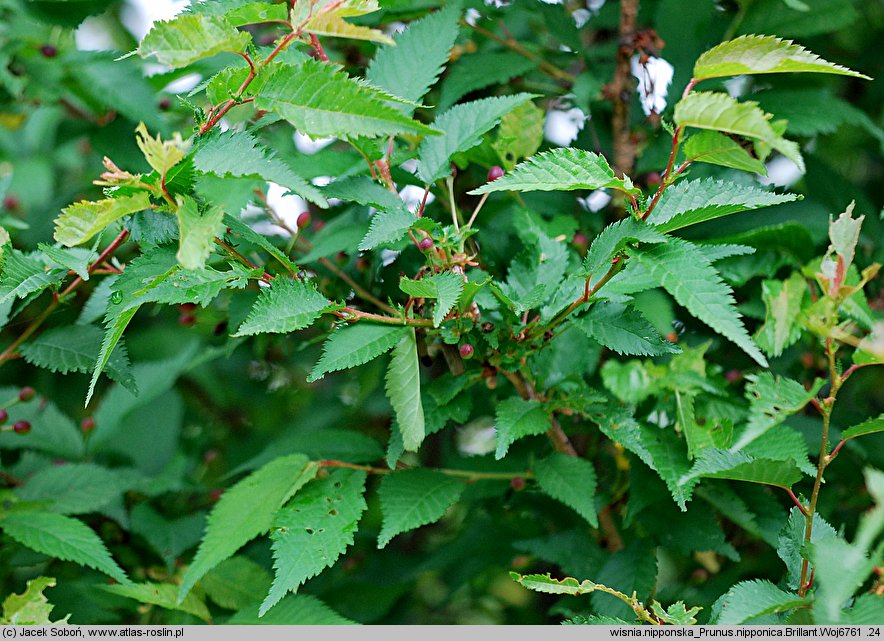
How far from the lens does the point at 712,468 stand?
0.83 meters

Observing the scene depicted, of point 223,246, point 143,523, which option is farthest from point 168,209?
point 143,523

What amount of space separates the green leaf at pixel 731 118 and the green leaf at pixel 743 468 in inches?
12.3

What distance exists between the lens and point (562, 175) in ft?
2.57

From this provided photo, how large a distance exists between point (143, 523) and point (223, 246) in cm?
66

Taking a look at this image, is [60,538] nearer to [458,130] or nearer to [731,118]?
[458,130]

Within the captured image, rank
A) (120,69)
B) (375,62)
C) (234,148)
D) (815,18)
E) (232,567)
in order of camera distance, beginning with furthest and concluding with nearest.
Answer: (120,69)
(815,18)
(232,567)
(375,62)
(234,148)

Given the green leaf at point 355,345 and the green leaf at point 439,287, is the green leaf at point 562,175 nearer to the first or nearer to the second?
the green leaf at point 439,287

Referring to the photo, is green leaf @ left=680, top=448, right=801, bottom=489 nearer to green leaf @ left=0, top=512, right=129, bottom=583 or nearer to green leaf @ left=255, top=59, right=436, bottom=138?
green leaf @ left=255, top=59, right=436, bottom=138

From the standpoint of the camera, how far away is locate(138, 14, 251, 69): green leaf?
723 millimetres

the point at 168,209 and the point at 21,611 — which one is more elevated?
the point at 168,209

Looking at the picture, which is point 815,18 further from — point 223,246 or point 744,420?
point 223,246

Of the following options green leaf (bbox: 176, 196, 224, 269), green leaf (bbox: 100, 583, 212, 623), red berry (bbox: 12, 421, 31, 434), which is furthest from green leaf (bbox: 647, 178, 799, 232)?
red berry (bbox: 12, 421, 31, 434)

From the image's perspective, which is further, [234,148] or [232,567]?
[232,567]

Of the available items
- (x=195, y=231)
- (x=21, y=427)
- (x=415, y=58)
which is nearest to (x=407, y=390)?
(x=195, y=231)
